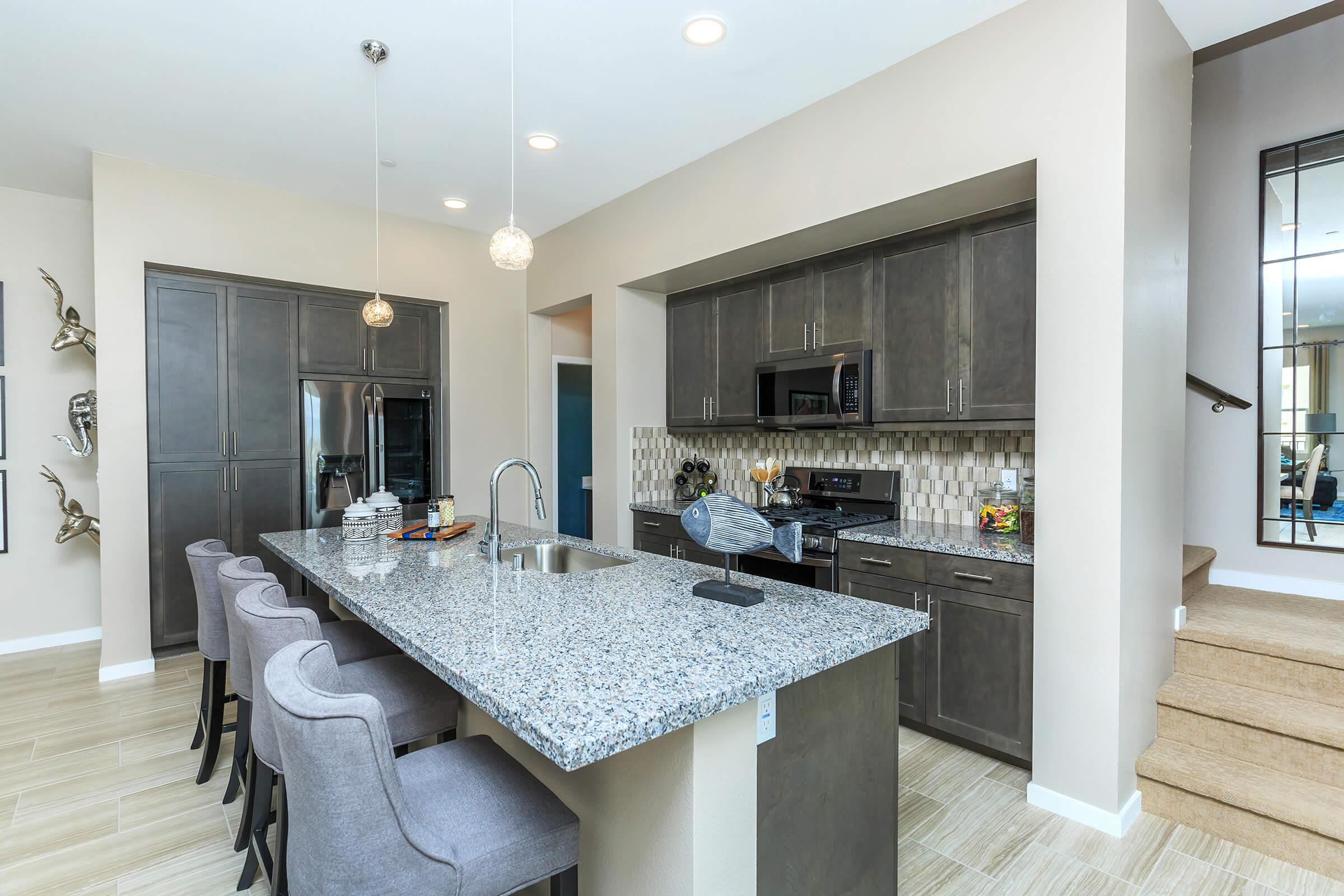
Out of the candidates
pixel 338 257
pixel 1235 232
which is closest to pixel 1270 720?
pixel 1235 232

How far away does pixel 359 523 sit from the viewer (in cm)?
283

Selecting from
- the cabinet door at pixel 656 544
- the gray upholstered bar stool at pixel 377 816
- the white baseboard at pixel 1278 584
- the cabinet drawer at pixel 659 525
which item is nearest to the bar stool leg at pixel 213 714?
the gray upholstered bar stool at pixel 377 816

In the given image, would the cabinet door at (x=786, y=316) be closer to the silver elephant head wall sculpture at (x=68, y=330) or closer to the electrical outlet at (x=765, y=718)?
the electrical outlet at (x=765, y=718)

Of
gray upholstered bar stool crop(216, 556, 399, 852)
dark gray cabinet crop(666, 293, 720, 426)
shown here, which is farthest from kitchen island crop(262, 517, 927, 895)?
dark gray cabinet crop(666, 293, 720, 426)

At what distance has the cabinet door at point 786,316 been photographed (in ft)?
11.6

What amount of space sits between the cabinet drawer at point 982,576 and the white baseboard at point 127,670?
421 cm

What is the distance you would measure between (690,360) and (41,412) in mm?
4077

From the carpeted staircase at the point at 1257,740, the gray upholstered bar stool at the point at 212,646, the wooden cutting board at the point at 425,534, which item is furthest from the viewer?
the wooden cutting board at the point at 425,534

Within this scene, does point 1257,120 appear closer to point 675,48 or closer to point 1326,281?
point 1326,281

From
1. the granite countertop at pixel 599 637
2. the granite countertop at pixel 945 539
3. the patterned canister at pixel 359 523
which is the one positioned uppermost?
the patterned canister at pixel 359 523

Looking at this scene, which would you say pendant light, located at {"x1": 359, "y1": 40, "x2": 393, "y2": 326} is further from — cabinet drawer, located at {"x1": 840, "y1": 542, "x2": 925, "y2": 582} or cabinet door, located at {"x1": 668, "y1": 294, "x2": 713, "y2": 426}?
cabinet drawer, located at {"x1": 840, "y1": 542, "x2": 925, "y2": 582}

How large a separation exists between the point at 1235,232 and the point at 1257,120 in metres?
0.55

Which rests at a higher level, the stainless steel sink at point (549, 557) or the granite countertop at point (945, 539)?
the granite countertop at point (945, 539)

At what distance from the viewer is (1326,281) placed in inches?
125
